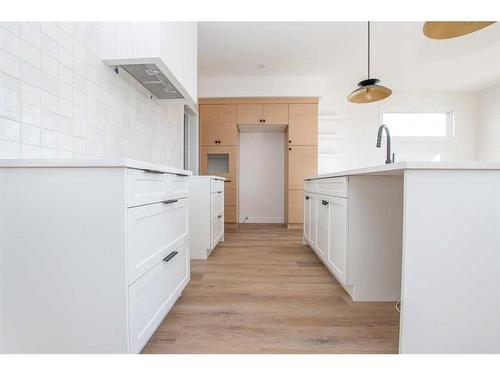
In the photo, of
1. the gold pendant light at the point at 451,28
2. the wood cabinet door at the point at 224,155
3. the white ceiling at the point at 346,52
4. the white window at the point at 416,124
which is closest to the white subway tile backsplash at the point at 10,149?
the gold pendant light at the point at 451,28

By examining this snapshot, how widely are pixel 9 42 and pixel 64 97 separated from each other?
1.03ft

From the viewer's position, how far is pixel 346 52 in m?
3.58

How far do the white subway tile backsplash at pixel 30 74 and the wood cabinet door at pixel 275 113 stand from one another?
355cm

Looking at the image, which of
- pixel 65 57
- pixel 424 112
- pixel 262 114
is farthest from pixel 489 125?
pixel 65 57

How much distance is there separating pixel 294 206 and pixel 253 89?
209 cm

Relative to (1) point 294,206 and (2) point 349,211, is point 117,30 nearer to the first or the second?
(2) point 349,211

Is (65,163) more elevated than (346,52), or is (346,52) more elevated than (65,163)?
(346,52)

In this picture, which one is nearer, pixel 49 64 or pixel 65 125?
pixel 49 64

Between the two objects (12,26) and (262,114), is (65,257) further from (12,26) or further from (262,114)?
(262,114)

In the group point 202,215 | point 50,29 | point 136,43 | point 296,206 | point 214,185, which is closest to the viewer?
point 50,29

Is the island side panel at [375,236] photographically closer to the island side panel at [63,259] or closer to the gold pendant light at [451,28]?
the gold pendant light at [451,28]

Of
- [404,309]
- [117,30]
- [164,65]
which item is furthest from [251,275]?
[117,30]

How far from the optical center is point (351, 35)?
3.18 meters

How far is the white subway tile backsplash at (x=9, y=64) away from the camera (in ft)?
3.31
